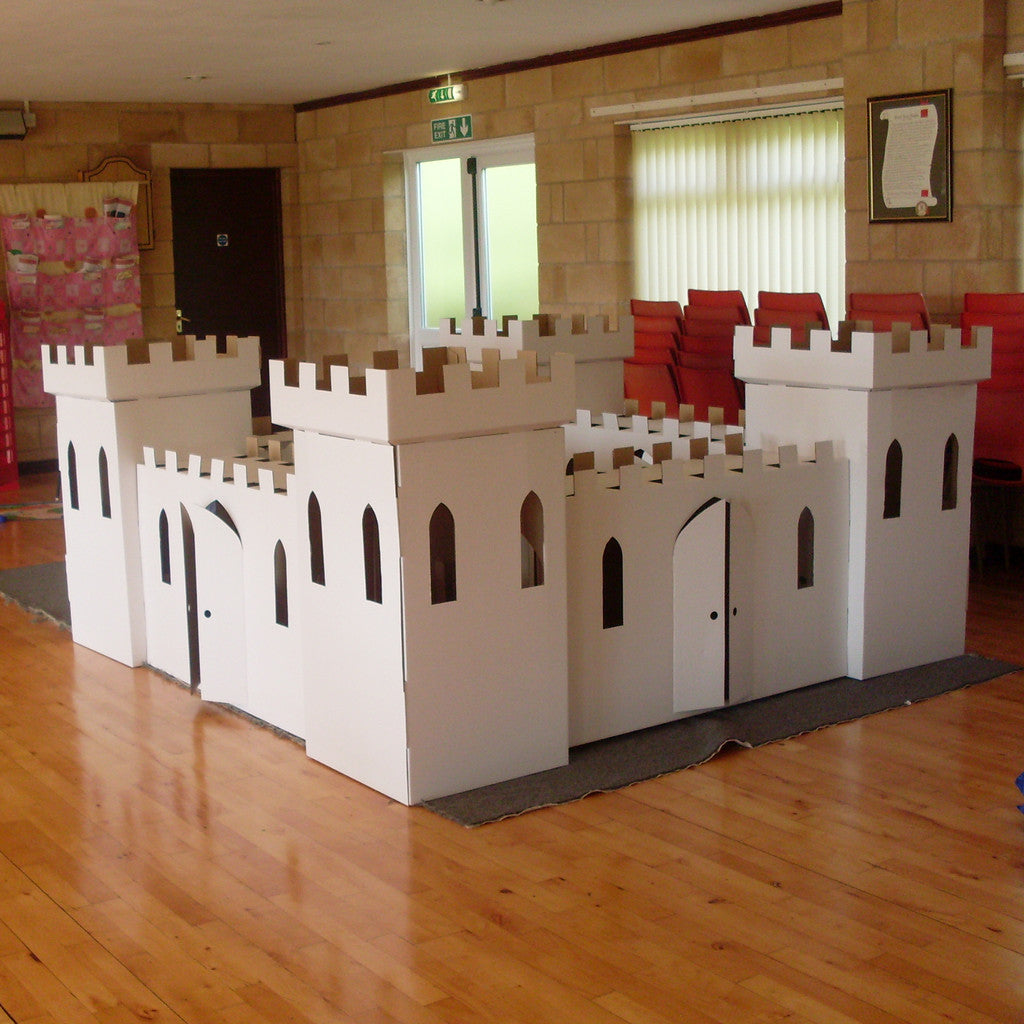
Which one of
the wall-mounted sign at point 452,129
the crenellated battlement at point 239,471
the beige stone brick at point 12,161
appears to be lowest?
the crenellated battlement at point 239,471

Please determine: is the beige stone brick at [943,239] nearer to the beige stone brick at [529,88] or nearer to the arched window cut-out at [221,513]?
the beige stone brick at [529,88]

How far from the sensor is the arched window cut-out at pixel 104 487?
4531mm

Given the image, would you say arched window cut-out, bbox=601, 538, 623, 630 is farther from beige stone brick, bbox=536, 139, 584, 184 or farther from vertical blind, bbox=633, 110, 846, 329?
beige stone brick, bbox=536, 139, 584, 184

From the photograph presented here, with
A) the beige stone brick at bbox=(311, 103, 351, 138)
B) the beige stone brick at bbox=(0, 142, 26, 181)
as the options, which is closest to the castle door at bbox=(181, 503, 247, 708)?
the beige stone brick at bbox=(0, 142, 26, 181)

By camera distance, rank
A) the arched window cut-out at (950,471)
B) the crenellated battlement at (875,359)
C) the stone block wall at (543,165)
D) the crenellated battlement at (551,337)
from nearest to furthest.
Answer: the crenellated battlement at (875,359) → the arched window cut-out at (950,471) → the crenellated battlement at (551,337) → the stone block wall at (543,165)

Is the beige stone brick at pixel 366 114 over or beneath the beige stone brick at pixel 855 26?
over

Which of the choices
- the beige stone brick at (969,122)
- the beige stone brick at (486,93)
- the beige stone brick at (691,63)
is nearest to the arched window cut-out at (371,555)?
the beige stone brick at (969,122)

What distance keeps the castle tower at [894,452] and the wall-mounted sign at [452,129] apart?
5450 millimetres

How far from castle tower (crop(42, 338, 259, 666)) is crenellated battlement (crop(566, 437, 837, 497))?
1469 mm

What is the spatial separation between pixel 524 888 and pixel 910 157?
436cm

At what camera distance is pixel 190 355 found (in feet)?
15.1

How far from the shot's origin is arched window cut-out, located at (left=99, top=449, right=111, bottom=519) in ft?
14.9

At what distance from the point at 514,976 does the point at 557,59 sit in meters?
7.00

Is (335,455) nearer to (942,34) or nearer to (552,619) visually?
(552,619)
